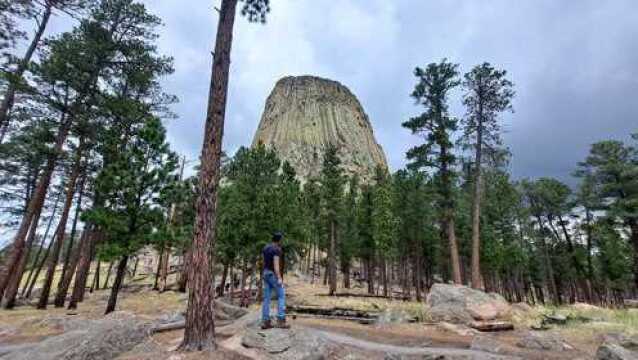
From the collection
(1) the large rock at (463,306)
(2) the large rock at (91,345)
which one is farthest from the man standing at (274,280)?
(1) the large rock at (463,306)

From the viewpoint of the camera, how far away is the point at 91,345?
21.4ft

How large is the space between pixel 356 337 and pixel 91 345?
21.9 feet

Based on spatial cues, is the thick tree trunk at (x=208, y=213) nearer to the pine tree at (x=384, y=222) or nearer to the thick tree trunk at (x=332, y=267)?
the thick tree trunk at (x=332, y=267)

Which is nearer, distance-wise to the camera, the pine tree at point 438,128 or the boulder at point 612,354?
the boulder at point 612,354

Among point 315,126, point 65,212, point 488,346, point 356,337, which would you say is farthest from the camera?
point 315,126

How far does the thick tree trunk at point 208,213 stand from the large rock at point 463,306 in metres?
10.2

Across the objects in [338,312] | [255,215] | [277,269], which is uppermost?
[255,215]

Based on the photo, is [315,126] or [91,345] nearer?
[91,345]

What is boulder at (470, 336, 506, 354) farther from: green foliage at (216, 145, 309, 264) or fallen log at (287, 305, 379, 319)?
→ green foliage at (216, 145, 309, 264)

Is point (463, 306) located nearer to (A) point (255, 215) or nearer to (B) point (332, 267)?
(A) point (255, 215)

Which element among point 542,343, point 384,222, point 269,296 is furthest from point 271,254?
point 384,222

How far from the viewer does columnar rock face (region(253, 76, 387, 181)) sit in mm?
96312

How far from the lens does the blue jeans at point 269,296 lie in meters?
7.62

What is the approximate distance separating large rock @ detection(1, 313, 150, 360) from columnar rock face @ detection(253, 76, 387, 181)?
80247 mm
